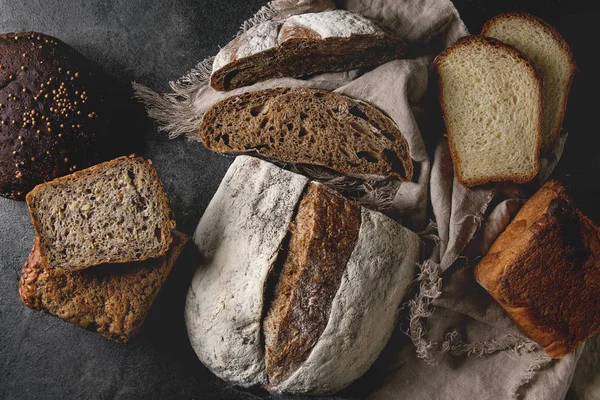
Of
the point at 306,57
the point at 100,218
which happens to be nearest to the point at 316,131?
the point at 306,57

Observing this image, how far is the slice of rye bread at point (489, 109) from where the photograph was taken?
85.2 inches

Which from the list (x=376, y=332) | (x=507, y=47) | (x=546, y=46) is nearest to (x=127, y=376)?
(x=376, y=332)

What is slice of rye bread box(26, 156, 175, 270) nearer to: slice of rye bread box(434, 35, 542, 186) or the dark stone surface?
the dark stone surface

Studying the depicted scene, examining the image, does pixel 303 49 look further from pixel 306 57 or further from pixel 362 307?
pixel 362 307

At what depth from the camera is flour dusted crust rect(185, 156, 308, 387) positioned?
2010mm

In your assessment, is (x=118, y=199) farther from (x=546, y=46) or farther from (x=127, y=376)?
(x=546, y=46)

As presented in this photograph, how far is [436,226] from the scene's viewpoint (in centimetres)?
226

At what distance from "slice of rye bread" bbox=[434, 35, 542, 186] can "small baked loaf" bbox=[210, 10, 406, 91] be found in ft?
0.90

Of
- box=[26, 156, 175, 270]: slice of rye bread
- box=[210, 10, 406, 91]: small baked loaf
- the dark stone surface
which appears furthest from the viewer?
the dark stone surface

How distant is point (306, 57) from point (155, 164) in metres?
0.83

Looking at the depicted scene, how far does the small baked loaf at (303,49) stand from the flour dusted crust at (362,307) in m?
0.69

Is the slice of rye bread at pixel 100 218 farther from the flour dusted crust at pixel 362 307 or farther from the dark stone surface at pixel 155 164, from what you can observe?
the flour dusted crust at pixel 362 307

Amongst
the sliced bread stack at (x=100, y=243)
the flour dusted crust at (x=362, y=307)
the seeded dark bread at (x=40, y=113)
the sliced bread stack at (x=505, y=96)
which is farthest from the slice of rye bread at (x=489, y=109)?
the seeded dark bread at (x=40, y=113)

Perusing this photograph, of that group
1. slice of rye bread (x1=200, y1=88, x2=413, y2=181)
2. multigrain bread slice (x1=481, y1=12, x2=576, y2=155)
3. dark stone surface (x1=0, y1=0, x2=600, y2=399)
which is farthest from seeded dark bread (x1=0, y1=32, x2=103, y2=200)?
multigrain bread slice (x1=481, y1=12, x2=576, y2=155)
